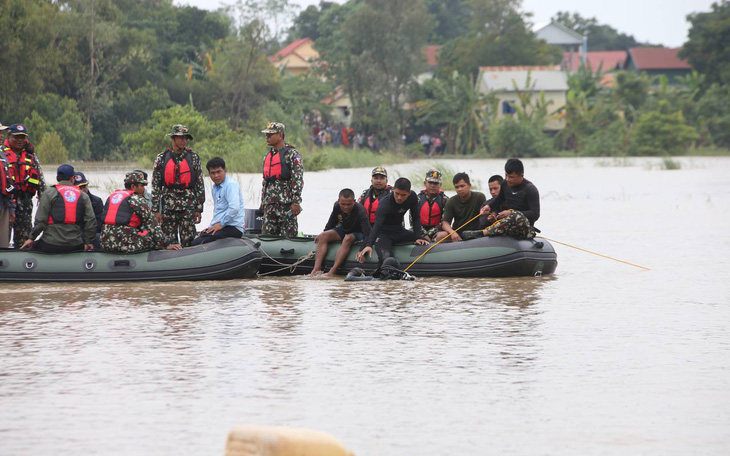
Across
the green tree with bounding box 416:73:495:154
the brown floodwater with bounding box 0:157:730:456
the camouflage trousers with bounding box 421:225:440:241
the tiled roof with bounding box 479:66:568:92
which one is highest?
the tiled roof with bounding box 479:66:568:92

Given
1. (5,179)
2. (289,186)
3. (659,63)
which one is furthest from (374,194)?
(659,63)

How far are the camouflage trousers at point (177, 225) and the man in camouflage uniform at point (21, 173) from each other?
4.00 feet

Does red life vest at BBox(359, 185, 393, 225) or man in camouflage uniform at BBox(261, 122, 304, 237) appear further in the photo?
red life vest at BBox(359, 185, 393, 225)

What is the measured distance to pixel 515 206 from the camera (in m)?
12.1

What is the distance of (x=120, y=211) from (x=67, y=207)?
47cm

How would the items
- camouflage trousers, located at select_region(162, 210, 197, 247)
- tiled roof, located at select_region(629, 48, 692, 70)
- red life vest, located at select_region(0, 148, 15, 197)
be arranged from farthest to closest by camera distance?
tiled roof, located at select_region(629, 48, 692, 70) → camouflage trousers, located at select_region(162, 210, 197, 247) → red life vest, located at select_region(0, 148, 15, 197)

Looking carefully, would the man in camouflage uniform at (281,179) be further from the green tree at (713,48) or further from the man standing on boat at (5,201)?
the green tree at (713,48)

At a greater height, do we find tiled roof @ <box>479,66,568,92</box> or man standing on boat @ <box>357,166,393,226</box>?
tiled roof @ <box>479,66,568,92</box>

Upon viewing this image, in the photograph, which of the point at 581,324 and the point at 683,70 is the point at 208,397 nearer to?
the point at 581,324

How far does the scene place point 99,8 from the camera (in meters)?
41.5

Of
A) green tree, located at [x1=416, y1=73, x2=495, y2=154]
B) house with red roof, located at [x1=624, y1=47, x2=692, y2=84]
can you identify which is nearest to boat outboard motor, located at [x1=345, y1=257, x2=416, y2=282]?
green tree, located at [x1=416, y1=73, x2=495, y2=154]

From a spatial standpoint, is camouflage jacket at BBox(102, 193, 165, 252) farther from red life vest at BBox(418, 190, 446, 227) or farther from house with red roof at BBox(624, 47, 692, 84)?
house with red roof at BBox(624, 47, 692, 84)

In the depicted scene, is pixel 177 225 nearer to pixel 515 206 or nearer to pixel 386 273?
pixel 386 273

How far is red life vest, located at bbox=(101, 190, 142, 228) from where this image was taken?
35.4ft
